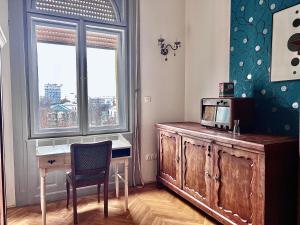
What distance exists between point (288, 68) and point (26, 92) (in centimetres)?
298

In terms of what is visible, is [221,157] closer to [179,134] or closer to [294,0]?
[179,134]

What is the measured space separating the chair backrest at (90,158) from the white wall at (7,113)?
1.01m

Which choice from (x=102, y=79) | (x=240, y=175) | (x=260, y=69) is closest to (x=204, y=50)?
(x=260, y=69)

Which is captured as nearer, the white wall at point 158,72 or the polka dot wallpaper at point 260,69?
the polka dot wallpaper at point 260,69

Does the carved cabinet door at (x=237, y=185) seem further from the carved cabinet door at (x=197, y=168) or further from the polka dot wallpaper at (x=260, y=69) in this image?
the polka dot wallpaper at (x=260, y=69)

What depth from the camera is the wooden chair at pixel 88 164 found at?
2369 millimetres

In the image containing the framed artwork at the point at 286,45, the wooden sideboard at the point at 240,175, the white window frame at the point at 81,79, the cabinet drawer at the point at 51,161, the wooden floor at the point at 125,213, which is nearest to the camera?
the wooden sideboard at the point at 240,175

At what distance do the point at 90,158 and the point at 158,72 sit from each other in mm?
1806

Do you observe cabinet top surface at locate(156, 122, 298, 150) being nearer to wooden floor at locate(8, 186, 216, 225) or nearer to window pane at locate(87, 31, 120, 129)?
wooden floor at locate(8, 186, 216, 225)

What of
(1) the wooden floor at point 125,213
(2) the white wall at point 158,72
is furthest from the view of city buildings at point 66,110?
(1) the wooden floor at point 125,213

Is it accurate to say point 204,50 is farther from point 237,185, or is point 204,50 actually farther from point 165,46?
point 237,185

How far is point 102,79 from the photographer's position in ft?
11.0

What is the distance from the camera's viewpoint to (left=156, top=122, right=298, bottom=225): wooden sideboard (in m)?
1.83

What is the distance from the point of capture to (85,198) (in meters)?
3.11
